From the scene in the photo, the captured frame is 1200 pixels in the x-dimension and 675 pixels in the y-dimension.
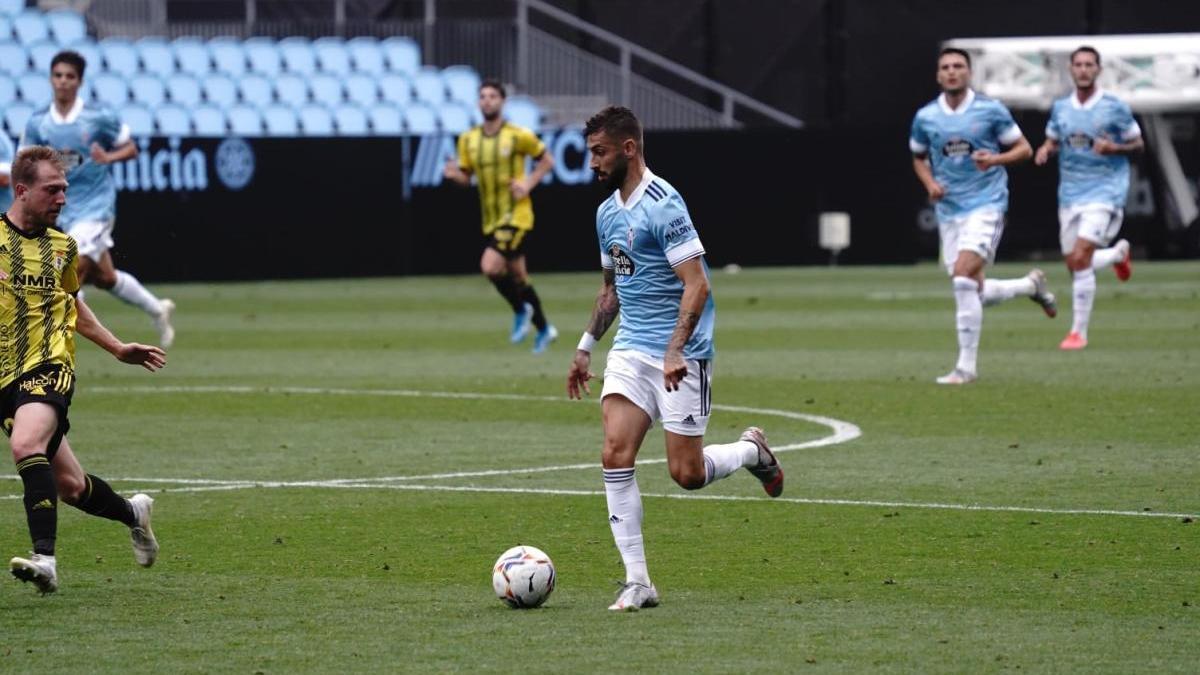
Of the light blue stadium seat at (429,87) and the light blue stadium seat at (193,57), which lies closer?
the light blue stadium seat at (193,57)

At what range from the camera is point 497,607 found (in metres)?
7.01

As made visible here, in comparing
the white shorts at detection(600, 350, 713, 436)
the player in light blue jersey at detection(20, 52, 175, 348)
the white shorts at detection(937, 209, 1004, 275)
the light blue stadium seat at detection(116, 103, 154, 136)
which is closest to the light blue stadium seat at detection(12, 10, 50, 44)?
the light blue stadium seat at detection(116, 103, 154, 136)

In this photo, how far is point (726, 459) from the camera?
7941 millimetres

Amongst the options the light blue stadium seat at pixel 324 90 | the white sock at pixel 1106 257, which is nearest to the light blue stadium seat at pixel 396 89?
the light blue stadium seat at pixel 324 90

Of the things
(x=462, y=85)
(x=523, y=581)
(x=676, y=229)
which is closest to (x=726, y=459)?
(x=676, y=229)

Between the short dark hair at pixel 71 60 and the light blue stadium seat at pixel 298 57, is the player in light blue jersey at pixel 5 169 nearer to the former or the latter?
the short dark hair at pixel 71 60

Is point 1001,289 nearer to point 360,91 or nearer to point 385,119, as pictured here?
point 385,119

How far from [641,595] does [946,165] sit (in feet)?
29.5

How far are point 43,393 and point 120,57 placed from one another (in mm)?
23971

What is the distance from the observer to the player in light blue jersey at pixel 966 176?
14906mm

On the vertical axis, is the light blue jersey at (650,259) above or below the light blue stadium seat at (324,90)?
below

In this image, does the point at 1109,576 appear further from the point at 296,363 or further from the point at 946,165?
the point at 296,363

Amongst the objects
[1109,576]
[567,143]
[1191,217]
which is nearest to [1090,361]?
[1109,576]

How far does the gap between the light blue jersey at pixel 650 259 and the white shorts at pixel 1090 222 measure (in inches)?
415
